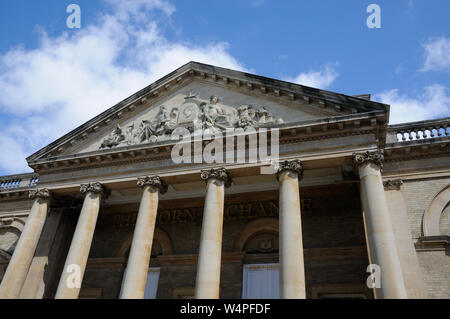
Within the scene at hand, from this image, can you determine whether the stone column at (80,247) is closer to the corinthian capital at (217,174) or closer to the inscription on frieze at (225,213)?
the inscription on frieze at (225,213)

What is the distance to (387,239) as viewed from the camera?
13.0 m

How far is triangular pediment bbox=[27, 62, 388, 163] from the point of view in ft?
55.2

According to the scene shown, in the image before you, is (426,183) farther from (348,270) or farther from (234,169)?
(234,169)

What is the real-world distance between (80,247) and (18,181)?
11179mm

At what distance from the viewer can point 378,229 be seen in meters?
13.3

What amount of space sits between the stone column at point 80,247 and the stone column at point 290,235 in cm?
894

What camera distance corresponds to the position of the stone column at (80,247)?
16.0 metres

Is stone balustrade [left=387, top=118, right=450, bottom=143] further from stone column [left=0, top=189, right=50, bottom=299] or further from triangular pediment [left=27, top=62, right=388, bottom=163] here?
stone column [left=0, top=189, right=50, bottom=299]

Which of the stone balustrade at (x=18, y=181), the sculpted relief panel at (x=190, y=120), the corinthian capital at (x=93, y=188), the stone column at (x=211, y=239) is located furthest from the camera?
the stone balustrade at (x=18, y=181)

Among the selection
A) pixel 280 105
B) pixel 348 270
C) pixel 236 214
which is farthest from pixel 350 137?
pixel 236 214

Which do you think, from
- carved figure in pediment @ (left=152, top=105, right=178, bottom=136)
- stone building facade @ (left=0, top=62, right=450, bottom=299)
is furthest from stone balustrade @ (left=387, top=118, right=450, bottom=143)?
carved figure in pediment @ (left=152, top=105, right=178, bottom=136)

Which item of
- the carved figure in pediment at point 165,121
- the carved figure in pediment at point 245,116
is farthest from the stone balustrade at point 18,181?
the carved figure in pediment at point 245,116

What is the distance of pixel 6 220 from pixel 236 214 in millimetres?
15177
